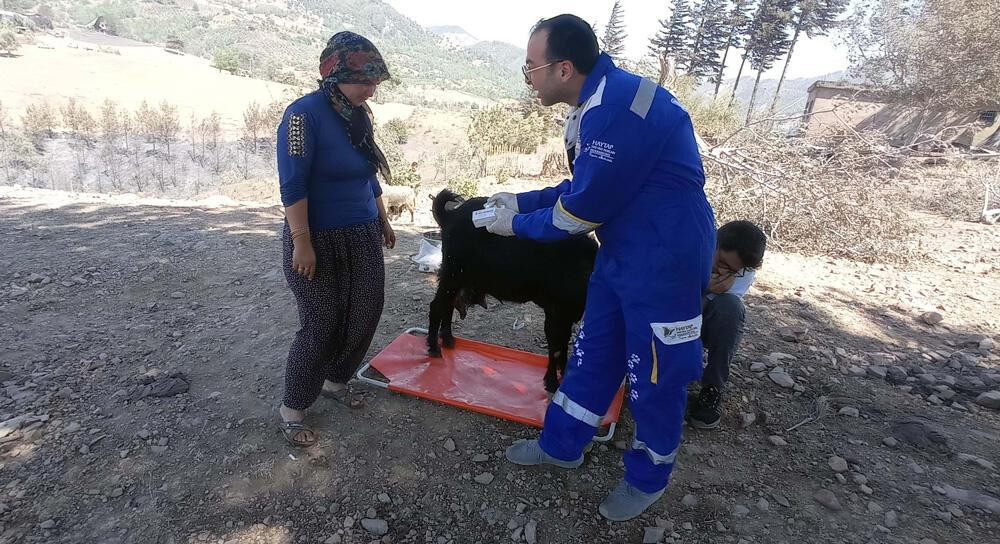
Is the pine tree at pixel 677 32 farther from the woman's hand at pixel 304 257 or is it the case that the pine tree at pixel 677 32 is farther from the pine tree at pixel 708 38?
the woman's hand at pixel 304 257

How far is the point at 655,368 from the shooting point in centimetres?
196

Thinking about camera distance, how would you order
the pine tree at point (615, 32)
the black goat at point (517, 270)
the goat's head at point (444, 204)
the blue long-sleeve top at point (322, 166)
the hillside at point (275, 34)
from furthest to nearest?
1. the hillside at point (275, 34)
2. the pine tree at point (615, 32)
3. the goat's head at point (444, 204)
4. the black goat at point (517, 270)
5. the blue long-sleeve top at point (322, 166)

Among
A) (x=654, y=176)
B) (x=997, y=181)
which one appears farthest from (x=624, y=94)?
(x=997, y=181)

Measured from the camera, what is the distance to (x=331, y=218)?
7.52ft

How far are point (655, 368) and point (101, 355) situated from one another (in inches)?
133

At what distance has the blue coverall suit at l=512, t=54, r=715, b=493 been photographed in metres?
1.77

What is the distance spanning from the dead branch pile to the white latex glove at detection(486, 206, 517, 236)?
17.3 ft

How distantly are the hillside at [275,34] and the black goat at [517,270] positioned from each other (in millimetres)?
35753

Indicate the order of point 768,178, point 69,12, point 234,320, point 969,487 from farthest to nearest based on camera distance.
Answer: point 69,12
point 768,178
point 234,320
point 969,487

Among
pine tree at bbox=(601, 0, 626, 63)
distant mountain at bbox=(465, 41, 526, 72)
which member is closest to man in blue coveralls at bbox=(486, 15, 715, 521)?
pine tree at bbox=(601, 0, 626, 63)

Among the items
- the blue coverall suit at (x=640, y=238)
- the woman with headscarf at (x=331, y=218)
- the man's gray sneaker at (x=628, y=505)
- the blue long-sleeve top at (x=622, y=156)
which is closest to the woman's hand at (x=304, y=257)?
the woman with headscarf at (x=331, y=218)

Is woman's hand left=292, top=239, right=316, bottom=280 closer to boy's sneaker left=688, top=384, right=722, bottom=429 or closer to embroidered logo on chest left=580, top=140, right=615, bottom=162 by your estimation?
embroidered logo on chest left=580, top=140, right=615, bottom=162

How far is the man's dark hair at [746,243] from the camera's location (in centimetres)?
248

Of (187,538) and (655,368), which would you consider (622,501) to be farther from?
(187,538)
